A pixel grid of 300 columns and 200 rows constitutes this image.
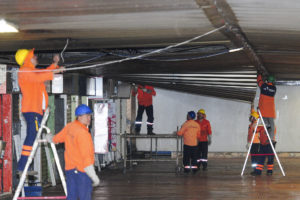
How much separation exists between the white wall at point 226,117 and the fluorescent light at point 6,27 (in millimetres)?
13080

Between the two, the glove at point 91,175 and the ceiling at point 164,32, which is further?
the glove at point 91,175

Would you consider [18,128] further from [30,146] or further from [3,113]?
[30,146]

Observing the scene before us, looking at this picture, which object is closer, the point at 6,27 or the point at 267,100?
the point at 6,27

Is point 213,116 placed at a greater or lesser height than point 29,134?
greater

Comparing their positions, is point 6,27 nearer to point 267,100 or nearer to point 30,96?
point 30,96

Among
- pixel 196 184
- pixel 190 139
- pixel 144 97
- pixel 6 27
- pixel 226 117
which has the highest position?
pixel 6 27

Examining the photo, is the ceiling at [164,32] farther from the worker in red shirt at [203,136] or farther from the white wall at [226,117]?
the white wall at [226,117]

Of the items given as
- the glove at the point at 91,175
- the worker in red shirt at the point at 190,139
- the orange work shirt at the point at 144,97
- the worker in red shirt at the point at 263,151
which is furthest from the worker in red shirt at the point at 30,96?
the orange work shirt at the point at 144,97

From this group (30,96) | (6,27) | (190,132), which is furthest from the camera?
(190,132)

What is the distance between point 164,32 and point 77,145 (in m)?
1.94

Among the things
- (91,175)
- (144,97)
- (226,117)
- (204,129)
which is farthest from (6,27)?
(226,117)

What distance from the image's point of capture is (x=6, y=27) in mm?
6305

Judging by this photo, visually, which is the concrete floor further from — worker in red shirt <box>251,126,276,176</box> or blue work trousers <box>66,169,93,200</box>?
blue work trousers <box>66,169,93,200</box>

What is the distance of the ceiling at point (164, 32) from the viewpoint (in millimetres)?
5578
